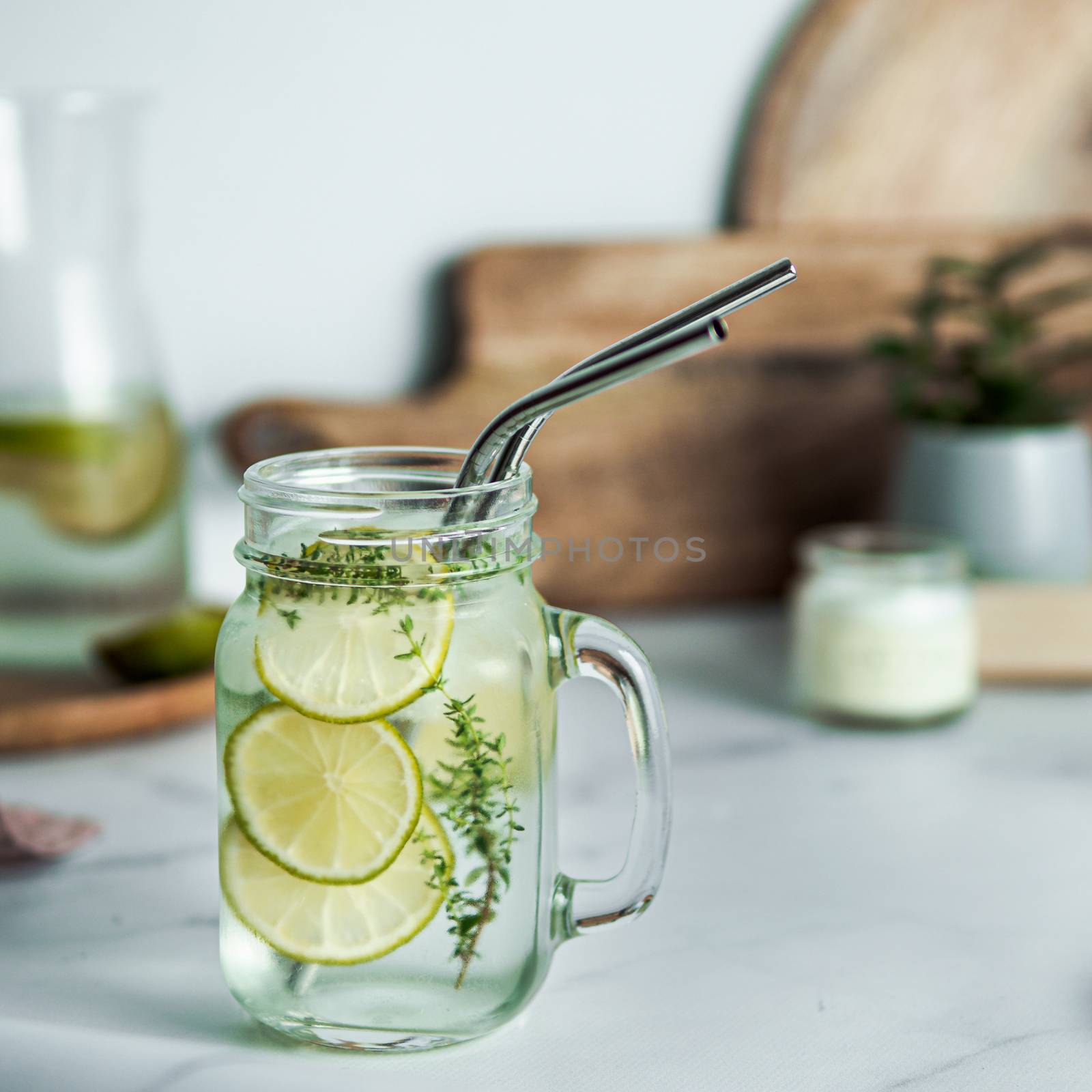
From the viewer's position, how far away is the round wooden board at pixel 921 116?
3.46 ft

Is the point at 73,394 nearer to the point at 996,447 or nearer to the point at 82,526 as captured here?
the point at 82,526

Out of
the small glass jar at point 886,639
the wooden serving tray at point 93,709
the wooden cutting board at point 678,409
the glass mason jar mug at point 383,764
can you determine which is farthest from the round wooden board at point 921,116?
the glass mason jar mug at point 383,764

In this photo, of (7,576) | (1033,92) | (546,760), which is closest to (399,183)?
(7,576)

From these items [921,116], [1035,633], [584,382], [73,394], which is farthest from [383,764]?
[921,116]

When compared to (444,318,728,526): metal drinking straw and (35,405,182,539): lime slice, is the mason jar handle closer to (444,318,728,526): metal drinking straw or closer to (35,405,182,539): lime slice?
(444,318,728,526): metal drinking straw

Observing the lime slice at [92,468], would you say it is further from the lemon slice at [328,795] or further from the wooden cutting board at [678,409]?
the lemon slice at [328,795]

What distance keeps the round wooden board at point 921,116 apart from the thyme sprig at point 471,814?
71 centimetres

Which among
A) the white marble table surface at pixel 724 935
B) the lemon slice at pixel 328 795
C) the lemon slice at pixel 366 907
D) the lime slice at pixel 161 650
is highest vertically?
the lemon slice at pixel 328 795

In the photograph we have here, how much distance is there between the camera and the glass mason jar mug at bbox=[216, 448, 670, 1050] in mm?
448

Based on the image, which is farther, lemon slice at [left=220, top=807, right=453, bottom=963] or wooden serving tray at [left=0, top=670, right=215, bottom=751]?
wooden serving tray at [left=0, top=670, right=215, bottom=751]

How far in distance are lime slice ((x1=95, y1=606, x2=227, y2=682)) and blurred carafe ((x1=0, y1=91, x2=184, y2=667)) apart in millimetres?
52

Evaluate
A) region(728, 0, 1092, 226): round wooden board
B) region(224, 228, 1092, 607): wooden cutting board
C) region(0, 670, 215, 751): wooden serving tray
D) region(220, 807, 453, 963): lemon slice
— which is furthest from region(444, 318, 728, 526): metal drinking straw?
region(728, 0, 1092, 226): round wooden board

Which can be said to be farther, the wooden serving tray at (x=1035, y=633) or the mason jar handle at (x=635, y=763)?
the wooden serving tray at (x=1035, y=633)

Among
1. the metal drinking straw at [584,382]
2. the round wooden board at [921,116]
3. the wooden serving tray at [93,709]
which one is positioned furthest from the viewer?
the round wooden board at [921,116]
